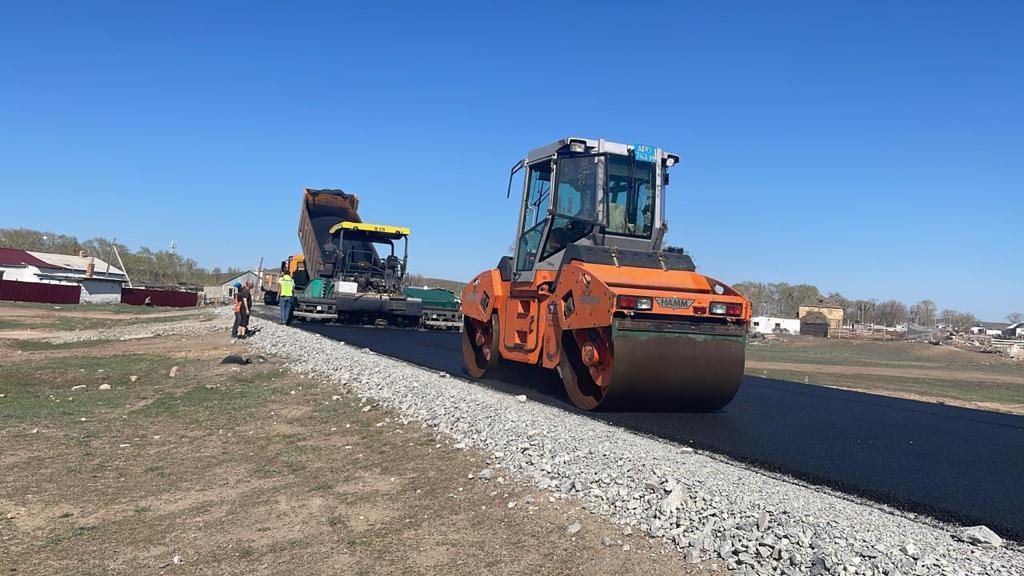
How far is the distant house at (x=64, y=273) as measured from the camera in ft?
169

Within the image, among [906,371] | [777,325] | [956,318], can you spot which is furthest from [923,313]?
[906,371]

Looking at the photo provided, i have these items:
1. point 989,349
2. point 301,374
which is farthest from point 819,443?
point 989,349

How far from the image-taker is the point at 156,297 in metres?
49.6

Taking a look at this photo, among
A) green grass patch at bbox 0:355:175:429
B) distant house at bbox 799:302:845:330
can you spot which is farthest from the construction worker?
distant house at bbox 799:302:845:330

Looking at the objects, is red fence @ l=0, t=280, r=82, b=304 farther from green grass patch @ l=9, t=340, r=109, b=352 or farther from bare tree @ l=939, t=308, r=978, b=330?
bare tree @ l=939, t=308, r=978, b=330

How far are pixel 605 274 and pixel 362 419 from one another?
3.07 metres

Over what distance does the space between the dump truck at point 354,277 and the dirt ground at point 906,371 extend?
10.5 meters

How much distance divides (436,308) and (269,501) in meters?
17.8

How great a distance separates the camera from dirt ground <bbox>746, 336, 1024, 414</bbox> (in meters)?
17.5

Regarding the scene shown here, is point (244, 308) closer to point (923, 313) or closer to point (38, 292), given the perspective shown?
point (38, 292)

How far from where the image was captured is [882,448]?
611cm

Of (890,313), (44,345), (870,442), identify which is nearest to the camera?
(870,442)

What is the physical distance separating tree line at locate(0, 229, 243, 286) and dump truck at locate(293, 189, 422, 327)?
70715mm

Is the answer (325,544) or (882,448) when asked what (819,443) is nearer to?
(882,448)
